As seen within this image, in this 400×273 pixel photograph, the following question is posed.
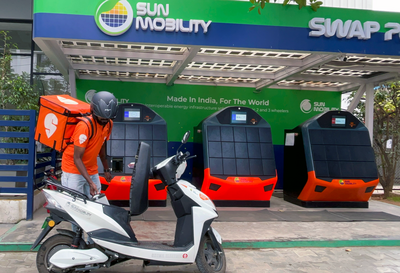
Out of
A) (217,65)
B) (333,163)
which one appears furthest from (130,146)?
(333,163)

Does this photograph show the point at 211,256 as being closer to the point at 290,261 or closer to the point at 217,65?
the point at 290,261

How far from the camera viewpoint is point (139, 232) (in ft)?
17.5

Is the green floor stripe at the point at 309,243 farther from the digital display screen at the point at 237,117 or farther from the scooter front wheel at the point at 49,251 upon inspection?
the digital display screen at the point at 237,117

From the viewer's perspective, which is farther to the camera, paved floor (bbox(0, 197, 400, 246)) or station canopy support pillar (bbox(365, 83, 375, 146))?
station canopy support pillar (bbox(365, 83, 375, 146))

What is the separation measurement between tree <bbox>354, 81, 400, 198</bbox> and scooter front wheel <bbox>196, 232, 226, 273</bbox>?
8114 millimetres

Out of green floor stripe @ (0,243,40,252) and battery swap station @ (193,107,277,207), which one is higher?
battery swap station @ (193,107,277,207)

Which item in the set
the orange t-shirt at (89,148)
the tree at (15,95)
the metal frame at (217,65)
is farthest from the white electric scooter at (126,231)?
the tree at (15,95)

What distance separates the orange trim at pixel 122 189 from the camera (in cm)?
686

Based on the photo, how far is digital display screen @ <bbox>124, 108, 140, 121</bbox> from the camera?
7.49 m

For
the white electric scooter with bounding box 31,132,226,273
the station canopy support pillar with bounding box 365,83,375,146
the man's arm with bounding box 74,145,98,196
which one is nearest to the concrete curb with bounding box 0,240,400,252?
the white electric scooter with bounding box 31,132,226,273

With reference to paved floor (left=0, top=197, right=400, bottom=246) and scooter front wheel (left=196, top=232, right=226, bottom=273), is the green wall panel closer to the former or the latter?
paved floor (left=0, top=197, right=400, bottom=246)

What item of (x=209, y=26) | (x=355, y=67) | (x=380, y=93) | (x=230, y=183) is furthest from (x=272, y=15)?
(x=380, y=93)

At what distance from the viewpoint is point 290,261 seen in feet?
15.5

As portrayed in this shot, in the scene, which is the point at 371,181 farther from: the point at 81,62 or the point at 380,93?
the point at 81,62
